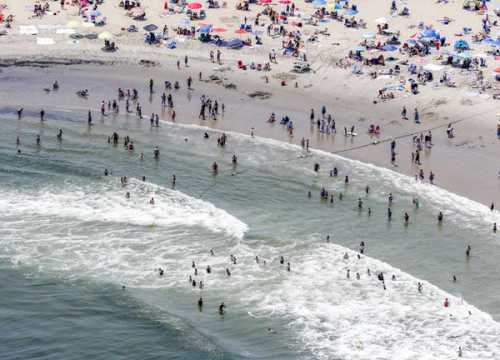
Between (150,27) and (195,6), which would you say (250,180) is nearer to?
(150,27)

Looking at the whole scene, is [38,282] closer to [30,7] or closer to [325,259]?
[325,259]

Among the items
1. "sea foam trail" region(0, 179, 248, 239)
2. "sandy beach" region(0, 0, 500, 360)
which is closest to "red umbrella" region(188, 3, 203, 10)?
"sandy beach" region(0, 0, 500, 360)

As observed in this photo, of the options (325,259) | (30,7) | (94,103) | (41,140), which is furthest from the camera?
(30,7)

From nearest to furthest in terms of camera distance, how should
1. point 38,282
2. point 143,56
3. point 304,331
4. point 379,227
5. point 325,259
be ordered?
1. point 304,331
2. point 38,282
3. point 325,259
4. point 379,227
5. point 143,56

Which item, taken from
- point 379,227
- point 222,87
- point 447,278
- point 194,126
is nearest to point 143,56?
point 222,87

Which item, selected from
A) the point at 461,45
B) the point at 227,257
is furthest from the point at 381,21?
the point at 227,257

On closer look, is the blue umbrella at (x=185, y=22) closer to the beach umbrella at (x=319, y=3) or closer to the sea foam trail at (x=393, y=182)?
the beach umbrella at (x=319, y=3)

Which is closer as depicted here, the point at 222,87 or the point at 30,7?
the point at 222,87

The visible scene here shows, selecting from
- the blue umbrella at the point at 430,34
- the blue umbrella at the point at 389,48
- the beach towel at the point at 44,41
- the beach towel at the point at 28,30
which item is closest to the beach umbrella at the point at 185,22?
the beach towel at the point at 44,41
